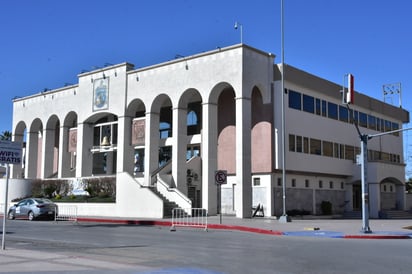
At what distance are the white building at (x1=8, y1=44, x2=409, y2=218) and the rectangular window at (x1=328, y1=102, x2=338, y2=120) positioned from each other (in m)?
0.09

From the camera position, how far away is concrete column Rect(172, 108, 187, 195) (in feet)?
126

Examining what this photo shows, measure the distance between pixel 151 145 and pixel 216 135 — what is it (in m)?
6.53

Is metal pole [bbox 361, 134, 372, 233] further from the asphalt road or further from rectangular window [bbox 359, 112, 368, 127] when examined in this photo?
rectangular window [bbox 359, 112, 368, 127]

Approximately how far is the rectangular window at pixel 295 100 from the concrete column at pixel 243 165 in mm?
5555

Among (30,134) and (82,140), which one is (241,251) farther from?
(30,134)

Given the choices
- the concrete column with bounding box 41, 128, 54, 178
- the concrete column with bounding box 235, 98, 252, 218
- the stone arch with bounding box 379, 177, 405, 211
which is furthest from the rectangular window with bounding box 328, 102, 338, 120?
the concrete column with bounding box 41, 128, 54, 178

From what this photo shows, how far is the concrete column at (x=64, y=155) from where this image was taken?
4828cm

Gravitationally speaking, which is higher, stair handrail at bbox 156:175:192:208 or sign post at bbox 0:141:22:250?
sign post at bbox 0:141:22:250

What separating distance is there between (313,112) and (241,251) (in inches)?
1123

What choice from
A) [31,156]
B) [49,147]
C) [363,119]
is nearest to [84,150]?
[49,147]

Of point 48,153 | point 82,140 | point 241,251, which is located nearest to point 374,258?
point 241,251

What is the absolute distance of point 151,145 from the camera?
40.8m

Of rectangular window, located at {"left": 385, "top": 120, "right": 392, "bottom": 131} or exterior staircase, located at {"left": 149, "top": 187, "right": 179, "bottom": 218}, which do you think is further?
rectangular window, located at {"left": 385, "top": 120, "right": 392, "bottom": 131}

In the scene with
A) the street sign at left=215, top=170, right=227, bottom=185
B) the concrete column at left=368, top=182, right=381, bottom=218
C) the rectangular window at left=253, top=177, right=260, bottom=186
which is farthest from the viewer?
the concrete column at left=368, top=182, right=381, bottom=218
